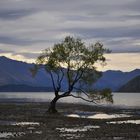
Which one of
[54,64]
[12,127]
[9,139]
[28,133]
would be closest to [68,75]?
[54,64]

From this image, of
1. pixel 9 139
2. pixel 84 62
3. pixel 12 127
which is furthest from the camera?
pixel 84 62

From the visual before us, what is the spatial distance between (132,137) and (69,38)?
47.4m

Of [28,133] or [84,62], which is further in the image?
[84,62]

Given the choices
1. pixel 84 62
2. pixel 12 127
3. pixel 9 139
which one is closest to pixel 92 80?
pixel 84 62

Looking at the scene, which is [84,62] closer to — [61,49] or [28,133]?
[61,49]

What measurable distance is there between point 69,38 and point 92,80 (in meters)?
9.33

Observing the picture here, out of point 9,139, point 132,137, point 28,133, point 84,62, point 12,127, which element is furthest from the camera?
point 84,62

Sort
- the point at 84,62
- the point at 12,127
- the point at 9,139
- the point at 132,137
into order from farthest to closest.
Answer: the point at 84,62, the point at 12,127, the point at 132,137, the point at 9,139

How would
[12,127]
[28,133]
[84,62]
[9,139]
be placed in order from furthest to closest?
[84,62] < [12,127] < [28,133] < [9,139]

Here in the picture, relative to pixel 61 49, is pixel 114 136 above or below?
below

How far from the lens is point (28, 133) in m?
47.9

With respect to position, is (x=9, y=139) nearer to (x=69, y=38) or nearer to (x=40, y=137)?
(x=40, y=137)

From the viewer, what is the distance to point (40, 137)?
1713 inches

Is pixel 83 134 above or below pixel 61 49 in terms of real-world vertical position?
below
